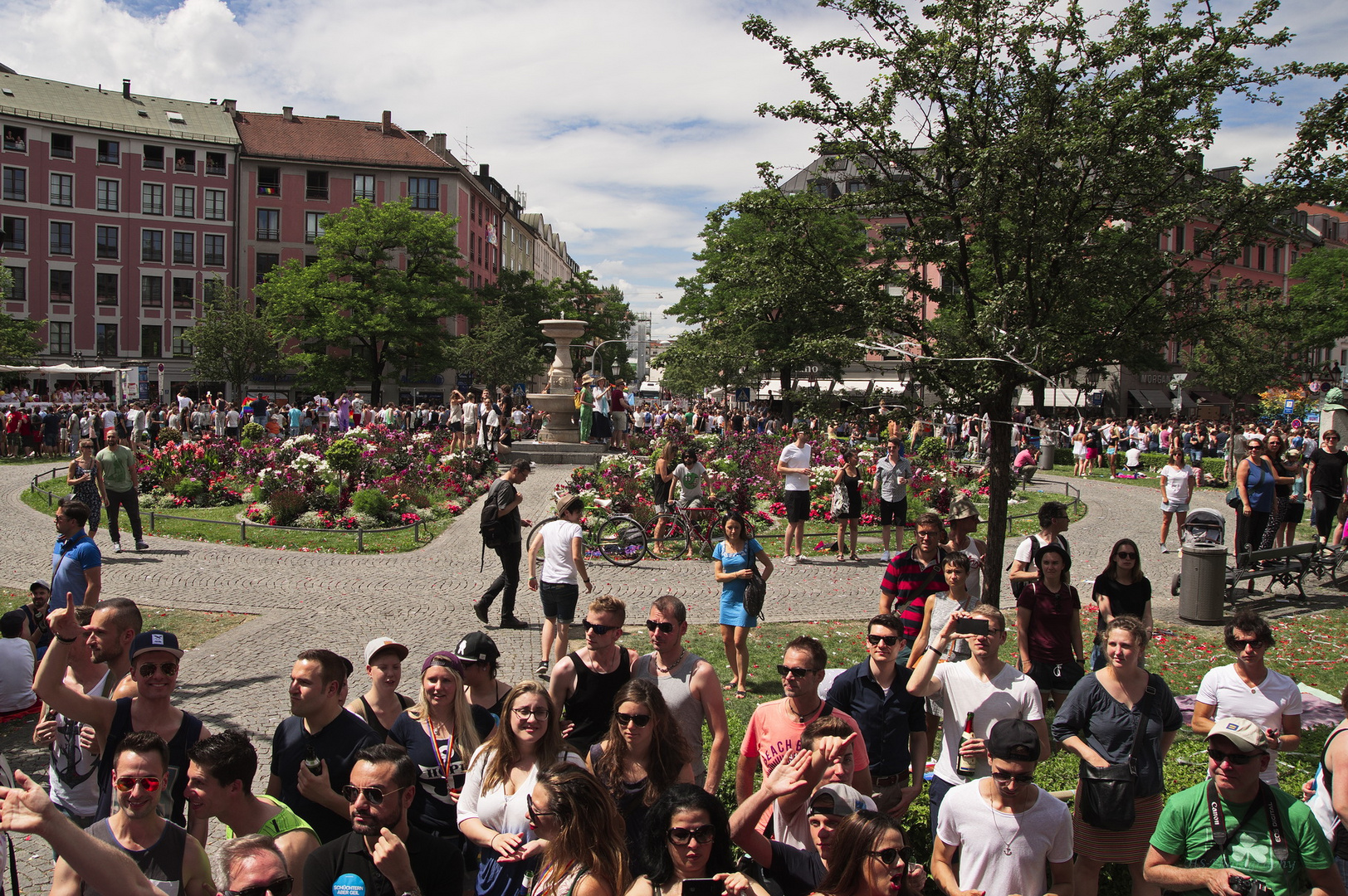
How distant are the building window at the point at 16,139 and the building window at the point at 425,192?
20.8 metres

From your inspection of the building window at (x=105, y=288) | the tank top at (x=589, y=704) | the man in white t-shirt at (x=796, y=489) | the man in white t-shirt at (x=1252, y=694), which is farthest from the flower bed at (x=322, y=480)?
the building window at (x=105, y=288)

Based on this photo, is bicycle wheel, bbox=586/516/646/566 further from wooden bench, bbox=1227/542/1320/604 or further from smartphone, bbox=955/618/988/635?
smartphone, bbox=955/618/988/635

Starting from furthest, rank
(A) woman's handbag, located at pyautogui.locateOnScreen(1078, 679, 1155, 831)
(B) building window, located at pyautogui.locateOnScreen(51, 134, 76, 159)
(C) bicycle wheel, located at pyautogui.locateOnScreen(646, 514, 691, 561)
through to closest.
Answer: (B) building window, located at pyautogui.locateOnScreen(51, 134, 76, 159) → (C) bicycle wheel, located at pyautogui.locateOnScreen(646, 514, 691, 561) → (A) woman's handbag, located at pyautogui.locateOnScreen(1078, 679, 1155, 831)

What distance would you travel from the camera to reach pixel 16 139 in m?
54.0

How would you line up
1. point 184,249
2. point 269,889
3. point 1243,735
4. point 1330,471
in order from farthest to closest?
point 184,249
point 1330,471
point 1243,735
point 269,889

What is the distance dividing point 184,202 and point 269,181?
5.03 m

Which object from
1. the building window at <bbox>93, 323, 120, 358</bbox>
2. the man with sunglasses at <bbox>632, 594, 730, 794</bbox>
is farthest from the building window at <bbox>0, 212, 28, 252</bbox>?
the man with sunglasses at <bbox>632, 594, 730, 794</bbox>

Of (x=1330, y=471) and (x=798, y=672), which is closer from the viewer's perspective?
(x=798, y=672)

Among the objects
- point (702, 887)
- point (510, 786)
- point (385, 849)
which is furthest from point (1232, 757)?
point (385, 849)

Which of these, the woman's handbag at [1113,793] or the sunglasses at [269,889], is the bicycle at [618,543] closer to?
the woman's handbag at [1113,793]

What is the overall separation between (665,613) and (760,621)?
231 inches

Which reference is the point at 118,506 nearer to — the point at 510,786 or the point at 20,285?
the point at 510,786

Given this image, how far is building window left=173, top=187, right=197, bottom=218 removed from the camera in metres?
58.0

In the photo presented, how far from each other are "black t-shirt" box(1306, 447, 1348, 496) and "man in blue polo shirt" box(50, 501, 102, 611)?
585 inches
